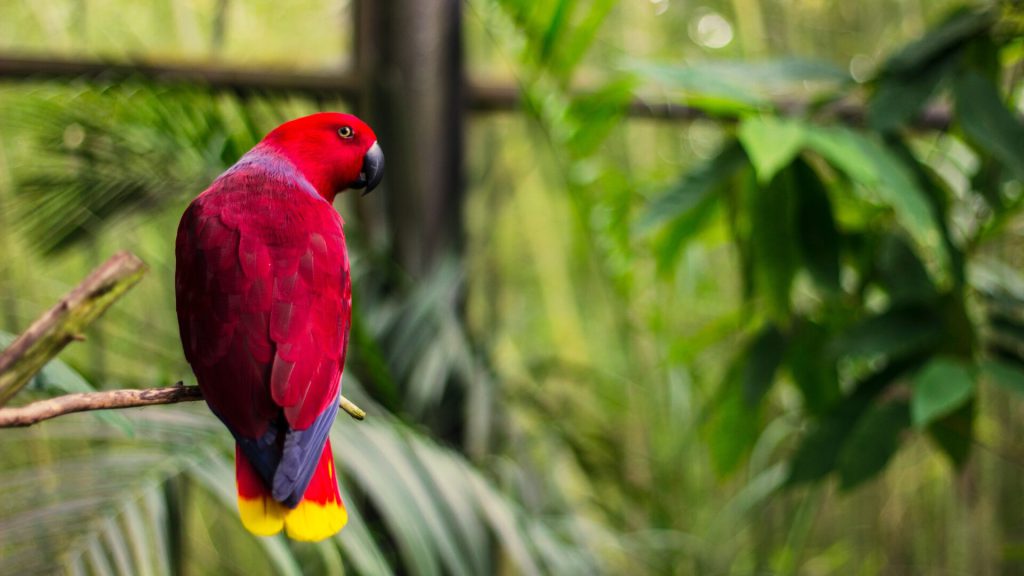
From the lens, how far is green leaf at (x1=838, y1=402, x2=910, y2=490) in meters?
0.82

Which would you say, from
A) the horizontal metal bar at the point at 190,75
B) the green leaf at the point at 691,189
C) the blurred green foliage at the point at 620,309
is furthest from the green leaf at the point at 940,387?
the horizontal metal bar at the point at 190,75

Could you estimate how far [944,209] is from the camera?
2.79ft

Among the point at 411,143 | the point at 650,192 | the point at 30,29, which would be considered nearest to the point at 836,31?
the point at 650,192

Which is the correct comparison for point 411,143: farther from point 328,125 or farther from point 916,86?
point 328,125

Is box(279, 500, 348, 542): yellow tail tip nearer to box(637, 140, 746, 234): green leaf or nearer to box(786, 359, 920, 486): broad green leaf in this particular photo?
box(637, 140, 746, 234): green leaf

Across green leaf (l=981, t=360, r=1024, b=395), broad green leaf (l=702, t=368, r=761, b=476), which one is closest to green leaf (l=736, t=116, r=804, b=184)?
green leaf (l=981, t=360, r=1024, b=395)

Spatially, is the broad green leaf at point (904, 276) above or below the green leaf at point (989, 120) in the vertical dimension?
below

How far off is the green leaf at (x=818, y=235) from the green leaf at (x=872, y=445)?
12 cm

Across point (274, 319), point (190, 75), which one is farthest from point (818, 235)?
point (274, 319)

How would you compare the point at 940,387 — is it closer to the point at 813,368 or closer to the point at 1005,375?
the point at 1005,375

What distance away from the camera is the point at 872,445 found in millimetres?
821

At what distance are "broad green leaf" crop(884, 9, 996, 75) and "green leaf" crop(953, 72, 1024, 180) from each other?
0.04m

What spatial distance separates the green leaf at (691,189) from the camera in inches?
29.9

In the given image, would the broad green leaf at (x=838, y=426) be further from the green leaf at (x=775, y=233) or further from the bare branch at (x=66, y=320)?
the bare branch at (x=66, y=320)
